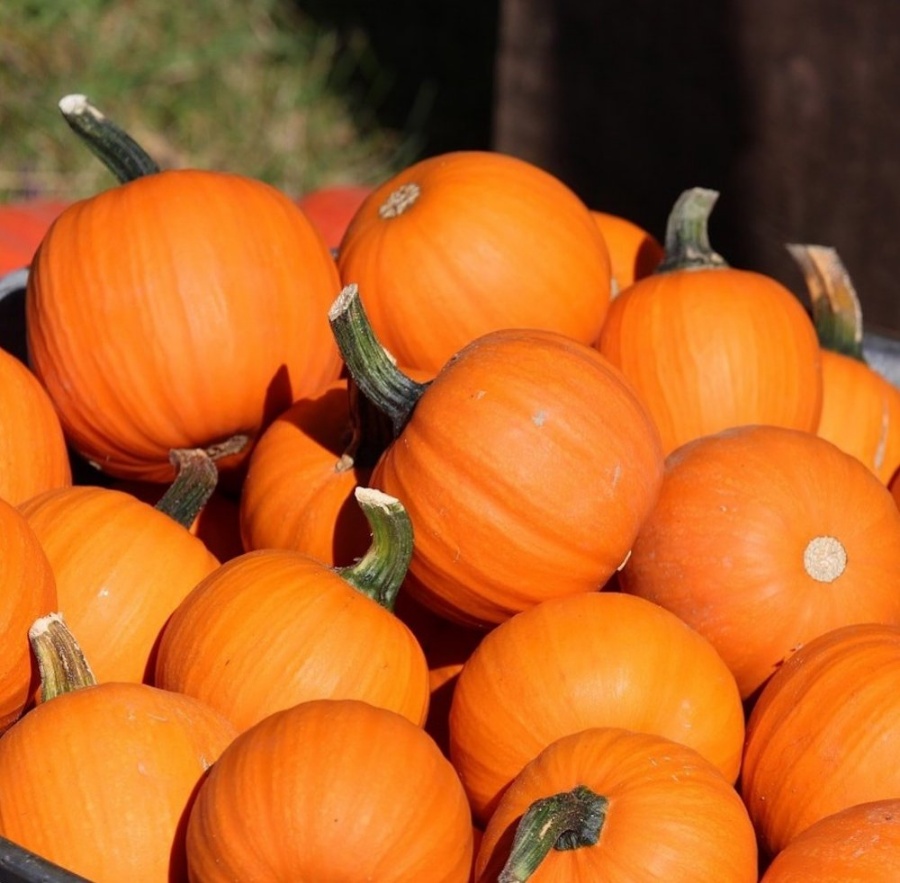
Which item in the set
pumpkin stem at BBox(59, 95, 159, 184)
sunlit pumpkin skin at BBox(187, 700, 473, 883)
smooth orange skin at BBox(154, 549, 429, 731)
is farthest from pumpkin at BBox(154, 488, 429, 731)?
pumpkin stem at BBox(59, 95, 159, 184)

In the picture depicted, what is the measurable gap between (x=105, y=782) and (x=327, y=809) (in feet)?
0.87

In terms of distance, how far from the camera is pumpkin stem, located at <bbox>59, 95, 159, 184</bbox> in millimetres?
2307

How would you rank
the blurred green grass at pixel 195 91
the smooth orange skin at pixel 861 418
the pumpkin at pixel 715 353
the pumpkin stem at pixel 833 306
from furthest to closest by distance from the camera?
the blurred green grass at pixel 195 91, the pumpkin stem at pixel 833 306, the smooth orange skin at pixel 861 418, the pumpkin at pixel 715 353

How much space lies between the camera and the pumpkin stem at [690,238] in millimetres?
2434

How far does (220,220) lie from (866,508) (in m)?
1.06

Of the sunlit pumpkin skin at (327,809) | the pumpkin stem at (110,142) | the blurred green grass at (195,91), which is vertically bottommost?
the blurred green grass at (195,91)

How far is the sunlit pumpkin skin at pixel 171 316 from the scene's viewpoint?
2059 mm

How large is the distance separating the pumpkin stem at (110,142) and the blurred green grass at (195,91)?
2874 mm

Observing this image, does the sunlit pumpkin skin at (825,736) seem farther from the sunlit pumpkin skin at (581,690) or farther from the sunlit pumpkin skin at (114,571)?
the sunlit pumpkin skin at (114,571)

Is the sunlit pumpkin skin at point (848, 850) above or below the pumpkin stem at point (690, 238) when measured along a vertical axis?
below

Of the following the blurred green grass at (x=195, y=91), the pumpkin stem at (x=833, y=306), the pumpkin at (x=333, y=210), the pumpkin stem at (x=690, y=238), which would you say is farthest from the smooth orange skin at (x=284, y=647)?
the blurred green grass at (x=195, y=91)

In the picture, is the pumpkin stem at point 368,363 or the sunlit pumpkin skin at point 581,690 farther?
the pumpkin stem at point 368,363

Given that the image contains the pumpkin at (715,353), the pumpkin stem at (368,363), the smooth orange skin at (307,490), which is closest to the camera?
the pumpkin stem at (368,363)

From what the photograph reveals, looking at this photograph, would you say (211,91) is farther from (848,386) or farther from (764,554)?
(764,554)
